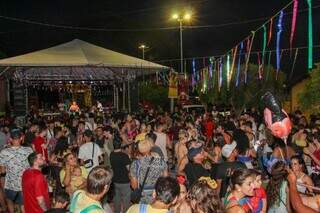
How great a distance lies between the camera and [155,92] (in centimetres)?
4438

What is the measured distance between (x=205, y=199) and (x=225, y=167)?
2848 mm

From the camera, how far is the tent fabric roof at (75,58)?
18.2 m

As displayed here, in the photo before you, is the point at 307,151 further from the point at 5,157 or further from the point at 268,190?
the point at 5,157

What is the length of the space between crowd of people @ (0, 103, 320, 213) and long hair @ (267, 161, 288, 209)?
0.01 meters

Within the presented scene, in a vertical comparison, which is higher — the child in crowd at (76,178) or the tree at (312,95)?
the tree at (312,95)

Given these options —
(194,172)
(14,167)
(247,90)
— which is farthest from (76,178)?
(247,90)

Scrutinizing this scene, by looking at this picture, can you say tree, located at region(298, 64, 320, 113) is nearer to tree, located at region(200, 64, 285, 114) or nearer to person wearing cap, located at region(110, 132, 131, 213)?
tree, located at region(200, 64, 285, 114)

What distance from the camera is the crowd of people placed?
469cm

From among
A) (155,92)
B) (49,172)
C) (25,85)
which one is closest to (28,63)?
(25,85)

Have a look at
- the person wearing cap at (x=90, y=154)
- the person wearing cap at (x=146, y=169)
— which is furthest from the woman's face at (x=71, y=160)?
the person wearing cap at (x=90, y=154)

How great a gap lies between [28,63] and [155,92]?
26607mm

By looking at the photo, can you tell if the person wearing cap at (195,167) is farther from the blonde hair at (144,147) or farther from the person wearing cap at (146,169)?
the blonde hair at (144,147)

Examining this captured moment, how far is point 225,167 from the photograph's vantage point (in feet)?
24.1

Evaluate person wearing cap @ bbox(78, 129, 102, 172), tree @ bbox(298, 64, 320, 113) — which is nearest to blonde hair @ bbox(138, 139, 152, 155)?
person wearing cap @ bbox(78, 129, 102, 172)
